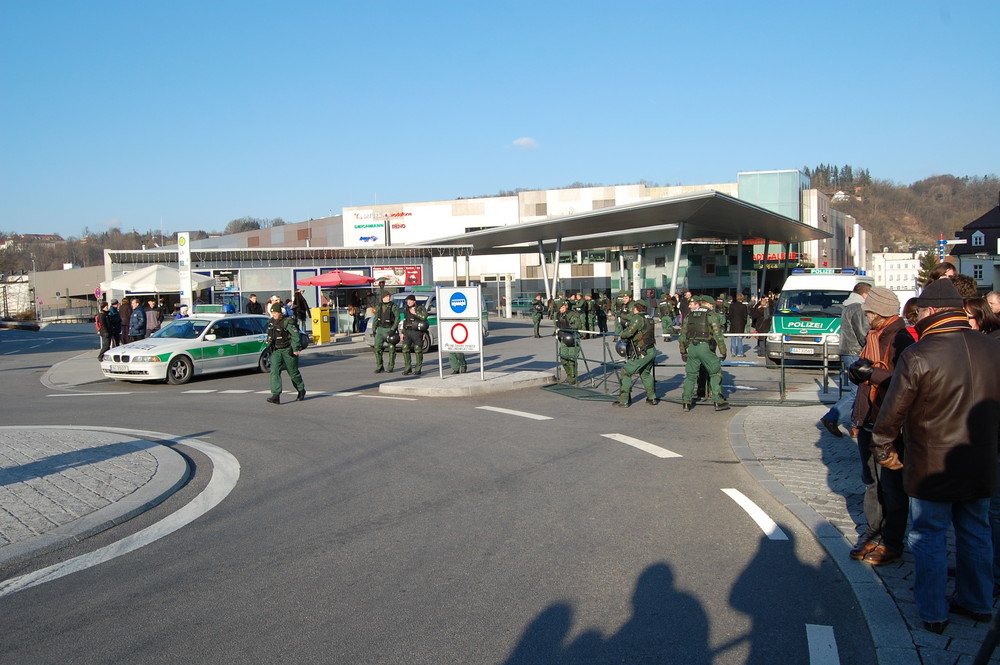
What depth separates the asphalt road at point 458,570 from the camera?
423cm

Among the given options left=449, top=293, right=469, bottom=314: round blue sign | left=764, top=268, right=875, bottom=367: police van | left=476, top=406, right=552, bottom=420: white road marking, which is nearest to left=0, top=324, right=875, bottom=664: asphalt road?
left=476, top=406, right=552, bottom=420: white road marking

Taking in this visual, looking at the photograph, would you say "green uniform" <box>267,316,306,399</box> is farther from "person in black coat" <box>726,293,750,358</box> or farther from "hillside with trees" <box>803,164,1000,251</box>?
"hillside with trees" <box>803,164,1000,251</box>

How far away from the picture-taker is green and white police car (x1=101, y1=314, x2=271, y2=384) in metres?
17.6

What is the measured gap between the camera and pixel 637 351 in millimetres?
12852

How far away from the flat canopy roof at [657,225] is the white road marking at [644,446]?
23880 mm

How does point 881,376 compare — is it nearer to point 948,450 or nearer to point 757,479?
point 948,450

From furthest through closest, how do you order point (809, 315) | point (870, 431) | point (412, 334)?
point (809, 315), point (412, 334), point (870, 431)

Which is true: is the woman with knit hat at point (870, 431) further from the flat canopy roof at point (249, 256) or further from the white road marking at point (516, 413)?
the flat canopy roof at point (249, 256)

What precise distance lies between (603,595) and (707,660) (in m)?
0.94

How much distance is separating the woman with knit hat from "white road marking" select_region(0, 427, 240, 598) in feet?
17.3

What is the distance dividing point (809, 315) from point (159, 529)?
1630cm

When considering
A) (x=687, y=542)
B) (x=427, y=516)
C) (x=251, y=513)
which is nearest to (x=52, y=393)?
(x=251, y=513)

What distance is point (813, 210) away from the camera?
73562mm

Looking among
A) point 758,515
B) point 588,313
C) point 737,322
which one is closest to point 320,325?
point 588,313
